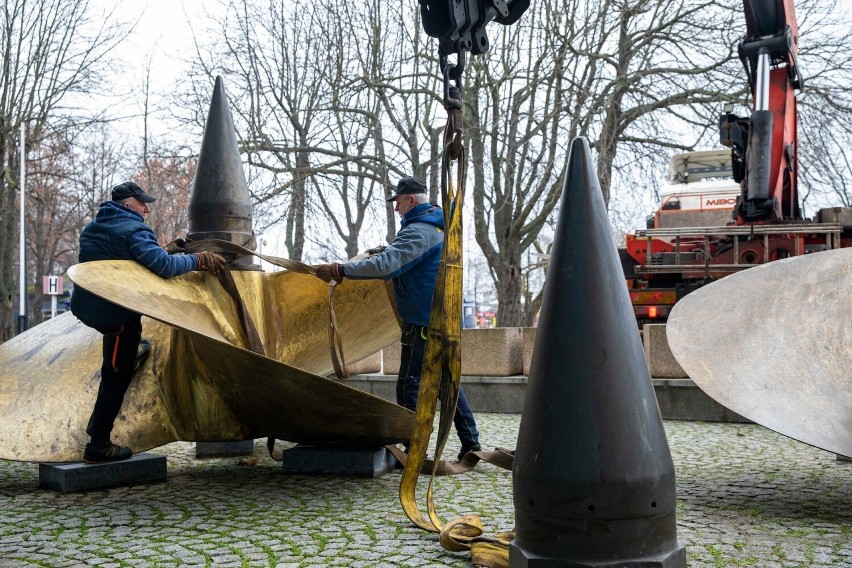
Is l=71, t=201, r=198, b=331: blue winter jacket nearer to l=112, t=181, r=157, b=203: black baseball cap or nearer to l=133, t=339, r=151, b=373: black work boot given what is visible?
l=112, t=181, r=157, b=203: black baseball cap

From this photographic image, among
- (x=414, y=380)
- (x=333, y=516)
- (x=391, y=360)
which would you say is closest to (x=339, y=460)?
(x=414, y=380)

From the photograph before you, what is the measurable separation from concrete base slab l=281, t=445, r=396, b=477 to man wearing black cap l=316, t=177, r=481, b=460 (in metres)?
0.43

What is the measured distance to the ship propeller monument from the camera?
16.4 ft

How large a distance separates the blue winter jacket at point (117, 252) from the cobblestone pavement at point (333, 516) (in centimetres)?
111

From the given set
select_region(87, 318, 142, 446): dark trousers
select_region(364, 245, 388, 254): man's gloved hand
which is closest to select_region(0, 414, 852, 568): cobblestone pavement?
select_region(87, 318, 142, 446): dark trousers

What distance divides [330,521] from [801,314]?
9.84 ft

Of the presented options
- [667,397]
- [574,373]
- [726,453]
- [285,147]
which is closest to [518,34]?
[285,147]

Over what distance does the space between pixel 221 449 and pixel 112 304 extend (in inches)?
87.0

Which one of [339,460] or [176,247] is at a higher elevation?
[176,247]

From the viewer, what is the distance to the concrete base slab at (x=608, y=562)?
280 centimetres

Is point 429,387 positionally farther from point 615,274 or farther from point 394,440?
point 394,440

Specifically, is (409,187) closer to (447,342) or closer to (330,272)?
(330,272)

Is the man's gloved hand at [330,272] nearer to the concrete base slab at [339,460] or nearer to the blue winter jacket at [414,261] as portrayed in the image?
the blue winter jacket at [414,261]

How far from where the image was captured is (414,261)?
19.3 ft
